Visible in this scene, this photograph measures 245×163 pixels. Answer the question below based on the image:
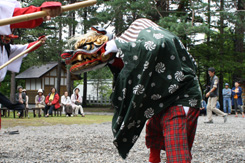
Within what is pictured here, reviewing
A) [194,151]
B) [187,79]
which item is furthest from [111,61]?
[194,151]

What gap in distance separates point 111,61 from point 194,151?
118 inches

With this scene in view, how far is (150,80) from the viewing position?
95.3 inches

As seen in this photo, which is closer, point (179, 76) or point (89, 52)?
point (179, 76)

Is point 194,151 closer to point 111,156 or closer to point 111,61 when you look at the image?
point 111,156

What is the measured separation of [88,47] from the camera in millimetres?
2541

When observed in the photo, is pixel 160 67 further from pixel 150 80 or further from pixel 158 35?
pixel 158 35

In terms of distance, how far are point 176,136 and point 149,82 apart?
0.48 meters

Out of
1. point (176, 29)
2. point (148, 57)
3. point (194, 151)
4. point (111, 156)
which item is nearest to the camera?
point (148, 57)

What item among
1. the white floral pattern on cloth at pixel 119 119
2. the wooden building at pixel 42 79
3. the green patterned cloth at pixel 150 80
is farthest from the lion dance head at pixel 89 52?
the wooden building at pixel 42 79

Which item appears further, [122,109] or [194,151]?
[194,151]

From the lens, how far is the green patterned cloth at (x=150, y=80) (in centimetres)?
238

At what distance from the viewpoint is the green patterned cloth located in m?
2.38

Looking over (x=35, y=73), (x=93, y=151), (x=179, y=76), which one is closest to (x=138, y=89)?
(x=179, y=76)

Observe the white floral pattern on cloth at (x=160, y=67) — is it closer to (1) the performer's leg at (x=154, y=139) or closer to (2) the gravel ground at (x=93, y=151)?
(1) the performer's leg at (x=154, y=139)
